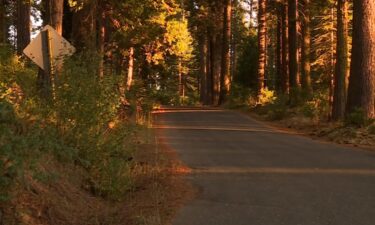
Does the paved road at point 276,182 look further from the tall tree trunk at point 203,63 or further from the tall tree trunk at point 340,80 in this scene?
the tall tree trunk at point 203,63

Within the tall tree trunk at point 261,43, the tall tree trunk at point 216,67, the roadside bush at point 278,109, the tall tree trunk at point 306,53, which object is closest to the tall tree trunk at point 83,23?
the roadside bush at point 278,109

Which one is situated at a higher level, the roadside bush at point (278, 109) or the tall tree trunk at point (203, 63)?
the tall tree trunk at point (203, 63)

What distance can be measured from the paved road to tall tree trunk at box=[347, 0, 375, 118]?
2.60 metres

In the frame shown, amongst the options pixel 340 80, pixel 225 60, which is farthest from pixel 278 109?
pixel 225 60

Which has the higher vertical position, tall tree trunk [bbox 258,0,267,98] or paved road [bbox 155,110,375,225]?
tall tree trunk [bbox 258,0,267,98]

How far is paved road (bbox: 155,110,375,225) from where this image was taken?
7430mm

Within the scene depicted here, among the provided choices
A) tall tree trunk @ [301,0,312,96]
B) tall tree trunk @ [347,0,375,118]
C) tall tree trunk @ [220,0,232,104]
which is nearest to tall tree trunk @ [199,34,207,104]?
tall tree trunk @ [220,0,232,104]

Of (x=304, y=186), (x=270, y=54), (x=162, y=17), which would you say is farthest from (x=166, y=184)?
(x=270, y=54)

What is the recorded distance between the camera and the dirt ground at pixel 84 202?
597 cm

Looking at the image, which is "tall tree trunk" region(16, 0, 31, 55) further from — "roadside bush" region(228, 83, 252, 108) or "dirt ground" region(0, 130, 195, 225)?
"roadside bush" region(228, 83, 252, 108)

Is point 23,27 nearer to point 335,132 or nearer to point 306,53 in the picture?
point 335,132

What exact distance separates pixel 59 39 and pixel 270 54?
203ft

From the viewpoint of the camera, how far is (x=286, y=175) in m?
10.6

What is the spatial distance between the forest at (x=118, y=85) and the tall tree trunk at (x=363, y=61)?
0.03 m
